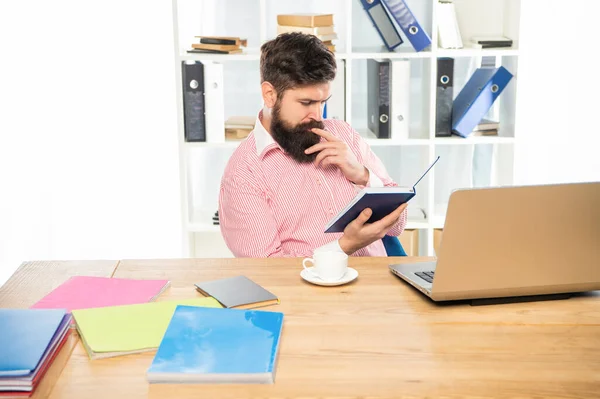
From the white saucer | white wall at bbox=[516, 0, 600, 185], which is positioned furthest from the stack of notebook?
white wall at bbox=[516, 0, 600, 185]

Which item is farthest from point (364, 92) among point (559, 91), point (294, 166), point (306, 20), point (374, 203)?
point (374, 203)

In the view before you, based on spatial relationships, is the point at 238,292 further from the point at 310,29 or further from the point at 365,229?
the point at 310,29

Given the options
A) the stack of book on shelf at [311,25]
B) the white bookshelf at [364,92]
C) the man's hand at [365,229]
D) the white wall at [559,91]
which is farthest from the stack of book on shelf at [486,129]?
the man's hand at [365,229]

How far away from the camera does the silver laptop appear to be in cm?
154

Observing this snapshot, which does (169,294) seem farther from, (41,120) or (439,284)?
(41,120)

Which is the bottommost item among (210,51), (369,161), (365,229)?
(365,229)

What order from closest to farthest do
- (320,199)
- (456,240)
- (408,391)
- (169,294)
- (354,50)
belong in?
(408,391) < (456,240) < (169,294) < (320,199) < (354,50)

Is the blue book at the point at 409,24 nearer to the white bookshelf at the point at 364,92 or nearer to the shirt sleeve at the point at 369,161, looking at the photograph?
the white bookshelf at the point at 364,92

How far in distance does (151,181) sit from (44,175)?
1.61 ft

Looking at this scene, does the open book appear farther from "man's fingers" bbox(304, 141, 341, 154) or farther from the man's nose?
the man's nose

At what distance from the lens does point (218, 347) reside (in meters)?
1.38

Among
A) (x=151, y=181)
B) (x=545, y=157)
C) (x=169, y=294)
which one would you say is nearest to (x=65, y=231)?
(x=151, y=181)

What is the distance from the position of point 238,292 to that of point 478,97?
196cm

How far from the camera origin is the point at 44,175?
351 centimetres
